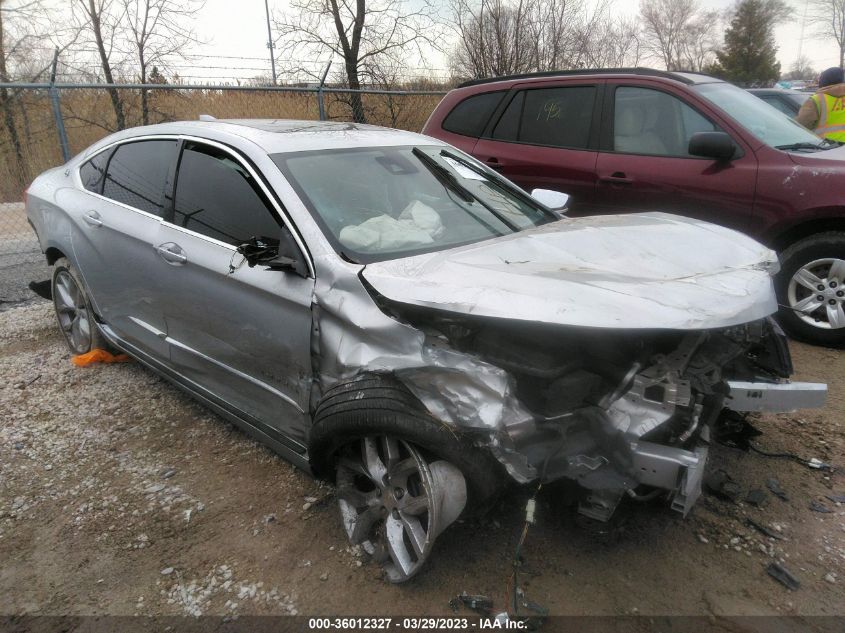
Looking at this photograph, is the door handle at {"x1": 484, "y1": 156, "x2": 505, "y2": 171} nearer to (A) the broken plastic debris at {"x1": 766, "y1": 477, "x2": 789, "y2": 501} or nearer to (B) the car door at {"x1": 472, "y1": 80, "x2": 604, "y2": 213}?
(B) the car door at {"x1": 472, "y1": 80, "x2": 604, "y2": 213}

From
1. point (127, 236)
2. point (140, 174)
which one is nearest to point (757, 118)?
point (140, 174)

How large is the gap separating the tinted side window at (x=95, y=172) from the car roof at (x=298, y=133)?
498 mm

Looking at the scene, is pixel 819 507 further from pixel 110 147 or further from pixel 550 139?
pixel 110 147

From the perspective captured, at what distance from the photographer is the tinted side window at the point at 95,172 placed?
13.1 ft

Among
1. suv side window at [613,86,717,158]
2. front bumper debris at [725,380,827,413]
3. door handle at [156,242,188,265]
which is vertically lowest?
front bumper debris at [725,380,827,413]

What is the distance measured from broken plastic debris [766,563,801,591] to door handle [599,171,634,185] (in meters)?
3.16

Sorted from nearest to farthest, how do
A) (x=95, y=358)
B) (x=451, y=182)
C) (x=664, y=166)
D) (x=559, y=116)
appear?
(x=451, y=182) → (x=95, y=358) → (x=664, y=166) → (x=559, y=116)

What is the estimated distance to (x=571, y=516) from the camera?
2.59m

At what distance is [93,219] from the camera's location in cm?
380

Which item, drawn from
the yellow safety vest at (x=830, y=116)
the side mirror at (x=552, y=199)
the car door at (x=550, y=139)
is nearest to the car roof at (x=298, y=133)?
the side mirror at (x=552, y=199)

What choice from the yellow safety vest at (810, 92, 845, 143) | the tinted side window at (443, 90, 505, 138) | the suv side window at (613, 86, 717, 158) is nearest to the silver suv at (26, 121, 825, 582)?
the suv side window at (613, 86, 717, 158)

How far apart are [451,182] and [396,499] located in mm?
1718

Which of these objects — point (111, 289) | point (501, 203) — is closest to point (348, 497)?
point (501, 203)

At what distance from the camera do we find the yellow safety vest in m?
5.78
